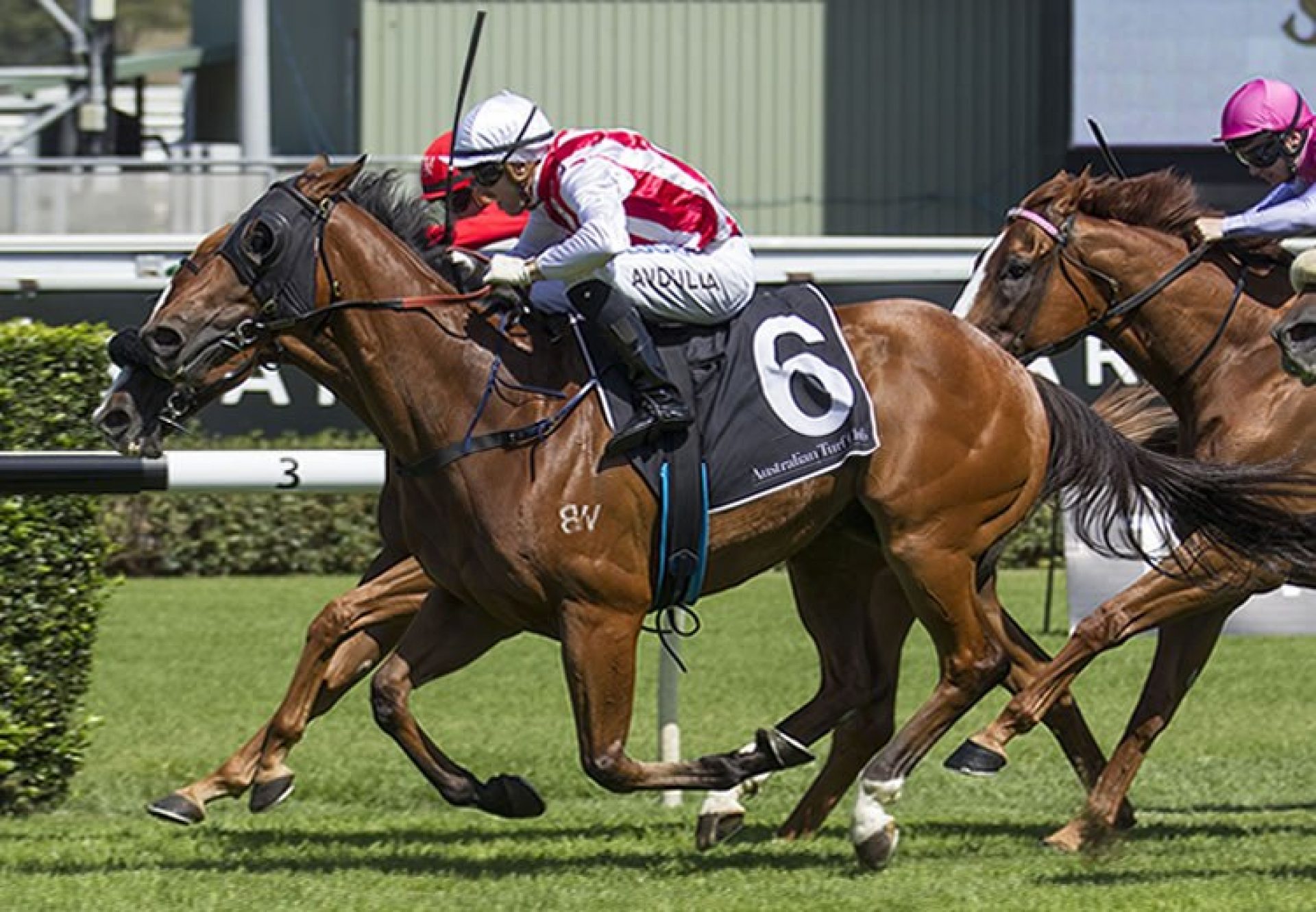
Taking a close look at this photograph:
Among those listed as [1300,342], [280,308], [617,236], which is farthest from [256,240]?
[1300,342]

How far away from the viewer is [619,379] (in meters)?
5.46

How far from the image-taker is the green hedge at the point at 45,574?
647 centimetres

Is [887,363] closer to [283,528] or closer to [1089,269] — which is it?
[1089,269]

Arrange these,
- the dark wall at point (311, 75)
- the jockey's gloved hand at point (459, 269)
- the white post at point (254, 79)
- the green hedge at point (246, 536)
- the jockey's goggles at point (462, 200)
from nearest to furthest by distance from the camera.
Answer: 1. the jockey's gloved hand at point (459, 269)
2. the jockey's goggles at point (462, 200)
3. the green hedge at point (246, 536)
4. the white post at point (254, 79)
5. the dark wall at point (311, 75)

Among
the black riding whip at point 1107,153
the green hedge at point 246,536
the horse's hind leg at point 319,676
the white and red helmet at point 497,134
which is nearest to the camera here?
the white and red helmet at point 497,134

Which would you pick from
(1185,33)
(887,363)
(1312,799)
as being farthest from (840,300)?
(1185,33)

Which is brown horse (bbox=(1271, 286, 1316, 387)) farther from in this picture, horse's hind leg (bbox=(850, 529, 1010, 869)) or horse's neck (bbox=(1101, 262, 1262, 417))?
horse's hind leg (bbox=(850, 529, 1010, 869))

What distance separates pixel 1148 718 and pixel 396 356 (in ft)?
7.27

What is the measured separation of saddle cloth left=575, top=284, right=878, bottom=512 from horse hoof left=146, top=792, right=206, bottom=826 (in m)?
1.56

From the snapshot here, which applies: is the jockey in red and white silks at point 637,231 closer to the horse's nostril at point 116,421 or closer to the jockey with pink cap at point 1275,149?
the horse's nostril at point 116,421

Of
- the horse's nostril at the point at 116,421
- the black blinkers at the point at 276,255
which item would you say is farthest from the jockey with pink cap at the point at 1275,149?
the horse's nostril at the point at 116,421

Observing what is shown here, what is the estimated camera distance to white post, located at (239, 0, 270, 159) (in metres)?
16.8

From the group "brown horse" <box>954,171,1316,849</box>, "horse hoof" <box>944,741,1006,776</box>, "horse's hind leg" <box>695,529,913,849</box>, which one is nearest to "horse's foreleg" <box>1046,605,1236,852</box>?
"brown horse" <box>954,171,1316,849</box>

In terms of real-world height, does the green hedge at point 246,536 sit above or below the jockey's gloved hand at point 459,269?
below
